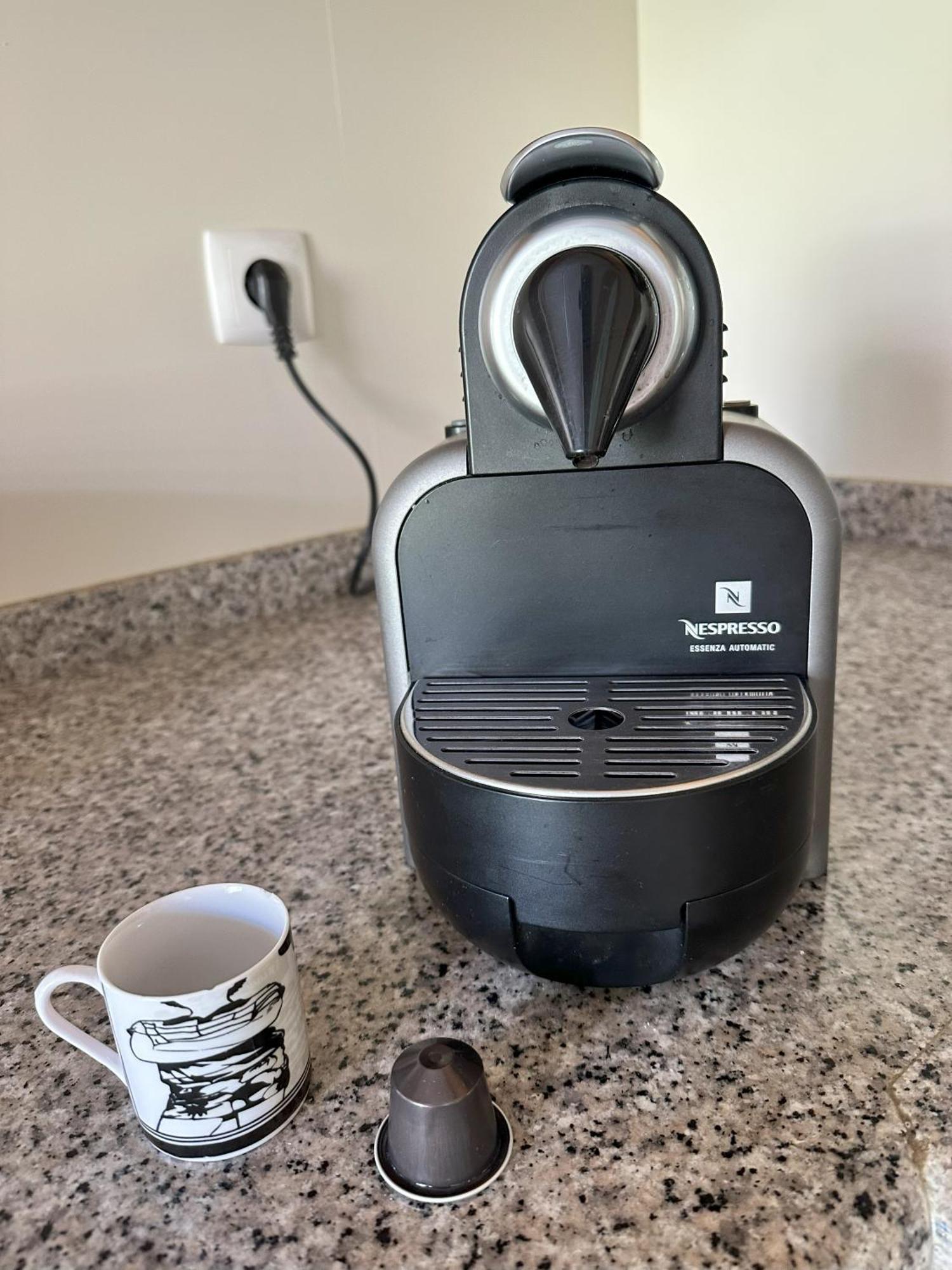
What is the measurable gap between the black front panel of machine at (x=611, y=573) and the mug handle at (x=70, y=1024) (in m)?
0.21

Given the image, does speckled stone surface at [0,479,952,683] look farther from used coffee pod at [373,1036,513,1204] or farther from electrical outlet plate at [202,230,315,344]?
used coffee pod at [373,1036,513,1204]

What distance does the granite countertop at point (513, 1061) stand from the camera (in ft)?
1.02

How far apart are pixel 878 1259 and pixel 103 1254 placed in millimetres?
250

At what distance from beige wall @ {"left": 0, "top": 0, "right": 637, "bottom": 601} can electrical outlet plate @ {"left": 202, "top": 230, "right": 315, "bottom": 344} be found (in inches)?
0.5

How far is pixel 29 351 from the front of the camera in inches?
32.3

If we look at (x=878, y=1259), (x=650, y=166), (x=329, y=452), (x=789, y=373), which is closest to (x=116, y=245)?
(x=329, y=452)

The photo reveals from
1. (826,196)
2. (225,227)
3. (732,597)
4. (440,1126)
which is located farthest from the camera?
(826,196)

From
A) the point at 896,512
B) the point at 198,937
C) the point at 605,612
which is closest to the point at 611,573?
the point at 605,612

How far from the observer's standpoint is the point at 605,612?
459 mm

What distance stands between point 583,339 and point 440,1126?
29cm

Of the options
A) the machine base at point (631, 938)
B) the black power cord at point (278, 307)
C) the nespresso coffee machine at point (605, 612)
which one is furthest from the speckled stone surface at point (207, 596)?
the machine base at point (631, 938)

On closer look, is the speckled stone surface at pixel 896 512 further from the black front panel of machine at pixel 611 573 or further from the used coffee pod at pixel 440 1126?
the used coffee pod at pixel 440 1126

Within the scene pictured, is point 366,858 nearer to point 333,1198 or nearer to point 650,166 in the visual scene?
point 333,1198

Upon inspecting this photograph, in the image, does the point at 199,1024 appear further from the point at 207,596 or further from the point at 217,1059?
the point at 207,596
